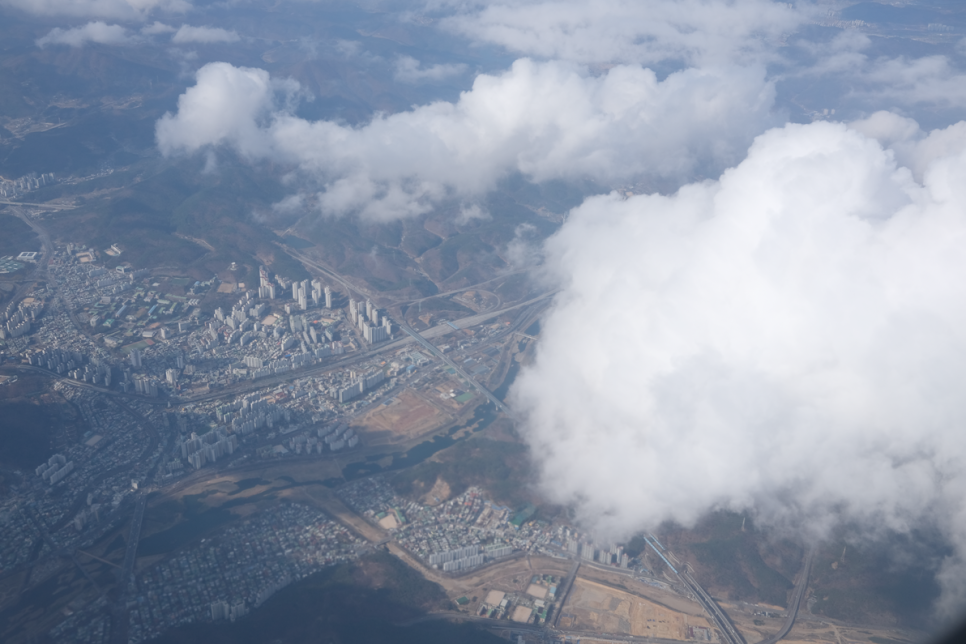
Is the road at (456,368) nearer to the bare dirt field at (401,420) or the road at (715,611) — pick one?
the bare dirt field at (401,420)

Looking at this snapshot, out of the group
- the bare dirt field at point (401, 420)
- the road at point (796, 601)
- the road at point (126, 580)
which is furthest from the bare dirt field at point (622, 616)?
the road at point (126, 580)

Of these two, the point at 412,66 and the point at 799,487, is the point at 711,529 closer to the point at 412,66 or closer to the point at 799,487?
the point at 799,487

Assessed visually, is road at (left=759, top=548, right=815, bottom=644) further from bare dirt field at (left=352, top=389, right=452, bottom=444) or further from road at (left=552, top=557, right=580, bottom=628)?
bare dirt field at (left=352, top=389, right=452, bottom=444)

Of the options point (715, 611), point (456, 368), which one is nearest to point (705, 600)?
point (715, 611)

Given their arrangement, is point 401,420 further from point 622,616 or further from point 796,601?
point 796,601

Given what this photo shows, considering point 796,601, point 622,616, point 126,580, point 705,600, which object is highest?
point 796,601
